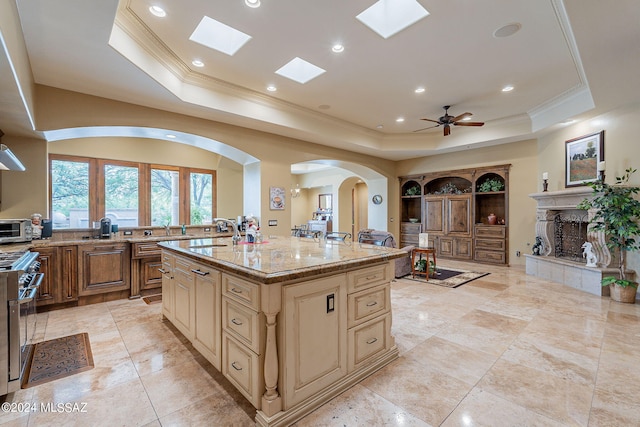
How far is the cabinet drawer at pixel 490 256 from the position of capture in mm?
6609

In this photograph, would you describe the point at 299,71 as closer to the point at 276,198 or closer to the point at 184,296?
the point at 276,198

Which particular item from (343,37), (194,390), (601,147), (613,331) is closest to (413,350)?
(194,390)

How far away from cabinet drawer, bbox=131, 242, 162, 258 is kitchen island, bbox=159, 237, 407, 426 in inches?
88.0

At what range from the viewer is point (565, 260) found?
5.06m

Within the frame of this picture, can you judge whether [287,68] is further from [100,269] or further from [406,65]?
[100,269]

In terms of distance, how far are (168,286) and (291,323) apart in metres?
1.99

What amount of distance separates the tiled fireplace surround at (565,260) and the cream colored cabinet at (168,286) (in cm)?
589

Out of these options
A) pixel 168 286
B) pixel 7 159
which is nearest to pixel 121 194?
pixel 7 159

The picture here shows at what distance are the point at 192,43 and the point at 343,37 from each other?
1.75 m

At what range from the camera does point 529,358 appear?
2430 millimetres

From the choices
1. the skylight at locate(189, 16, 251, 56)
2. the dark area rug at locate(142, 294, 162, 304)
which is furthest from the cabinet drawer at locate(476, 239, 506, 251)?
the dark area rug at locate(142, 294, 162, 304)

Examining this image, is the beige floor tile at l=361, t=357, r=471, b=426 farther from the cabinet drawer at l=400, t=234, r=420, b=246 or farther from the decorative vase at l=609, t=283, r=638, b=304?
the cabinet drawer at l=400, t=234, r=420, b=246

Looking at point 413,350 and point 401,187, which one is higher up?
point 401,187

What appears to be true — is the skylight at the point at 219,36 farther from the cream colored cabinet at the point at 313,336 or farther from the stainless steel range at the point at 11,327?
the cream colored cabinet at the point at 313,336
